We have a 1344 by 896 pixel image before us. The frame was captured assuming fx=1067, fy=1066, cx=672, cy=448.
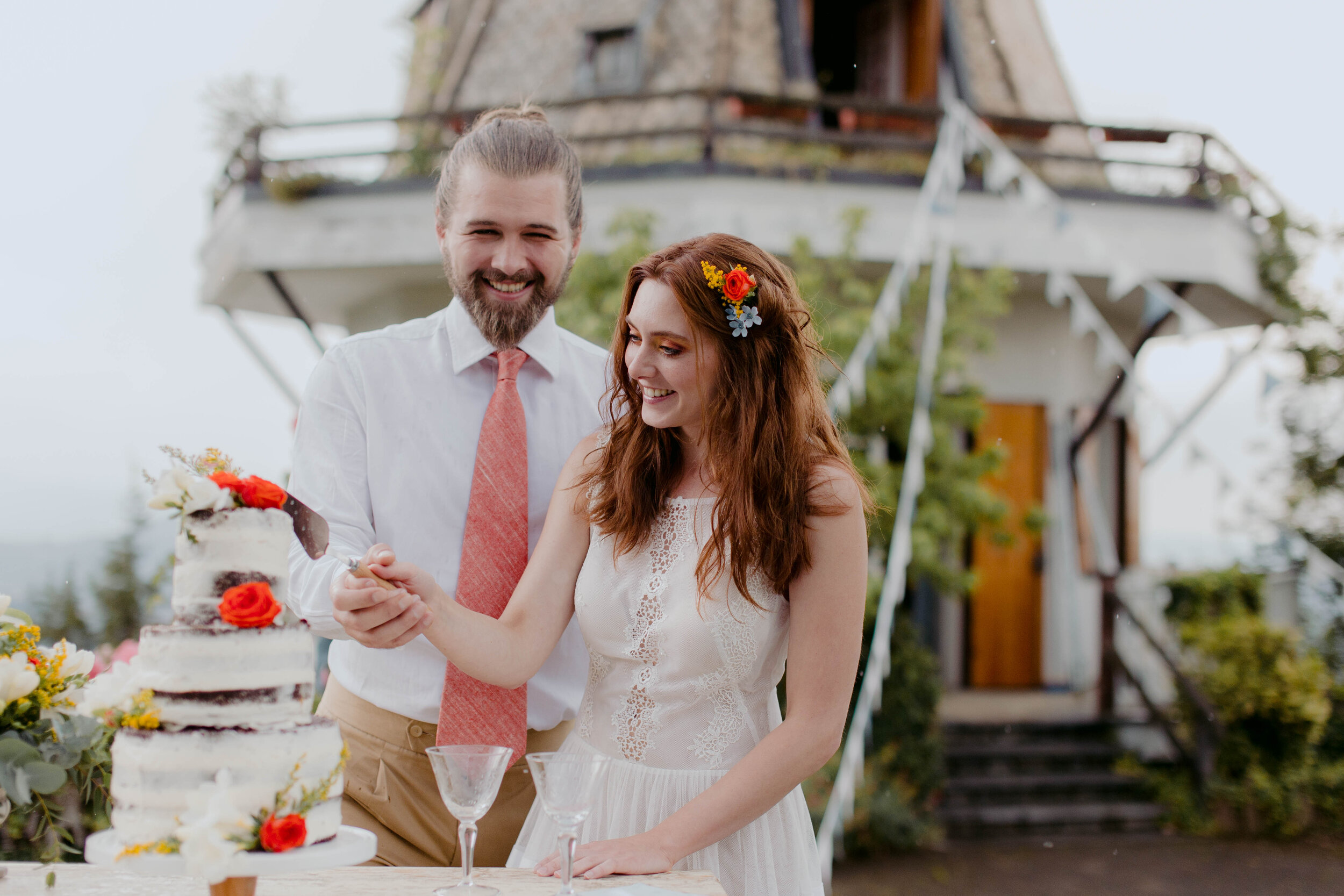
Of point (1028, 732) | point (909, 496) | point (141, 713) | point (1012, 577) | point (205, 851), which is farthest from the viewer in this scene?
point (1012, 577)

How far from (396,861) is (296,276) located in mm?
7892

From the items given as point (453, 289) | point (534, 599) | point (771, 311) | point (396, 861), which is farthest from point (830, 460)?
point (396, 861)

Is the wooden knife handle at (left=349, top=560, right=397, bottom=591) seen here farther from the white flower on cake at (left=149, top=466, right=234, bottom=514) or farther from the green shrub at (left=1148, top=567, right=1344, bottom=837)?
the green shrub at (left=1148, top=567, right=1344, bottom=837)

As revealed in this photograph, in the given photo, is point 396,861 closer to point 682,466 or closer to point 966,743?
point 682,466

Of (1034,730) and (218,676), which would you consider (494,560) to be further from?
(1034,730)

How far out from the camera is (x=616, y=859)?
1.84m

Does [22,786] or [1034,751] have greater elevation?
[22,786]

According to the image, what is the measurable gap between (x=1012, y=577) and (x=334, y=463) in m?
8.55

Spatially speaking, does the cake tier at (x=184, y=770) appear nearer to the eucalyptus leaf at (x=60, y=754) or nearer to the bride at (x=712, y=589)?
the eucalyptus leaf at (x=60, y=754)

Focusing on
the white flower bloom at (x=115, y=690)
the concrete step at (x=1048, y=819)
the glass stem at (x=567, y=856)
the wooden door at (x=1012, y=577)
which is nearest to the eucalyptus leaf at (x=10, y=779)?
the white flower bloom at (x=115, y=690)

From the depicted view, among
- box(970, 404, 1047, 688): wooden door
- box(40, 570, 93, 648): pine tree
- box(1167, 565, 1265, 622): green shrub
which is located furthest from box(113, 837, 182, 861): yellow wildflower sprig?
box(1167, 565, 1265, 622): green shrub

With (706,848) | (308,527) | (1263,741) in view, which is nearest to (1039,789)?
(1263,741)

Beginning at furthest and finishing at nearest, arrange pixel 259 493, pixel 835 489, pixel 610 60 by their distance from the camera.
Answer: pixel 610 60, pixel 835 489, pixel 259 493

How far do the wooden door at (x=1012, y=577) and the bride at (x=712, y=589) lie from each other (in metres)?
7.94
